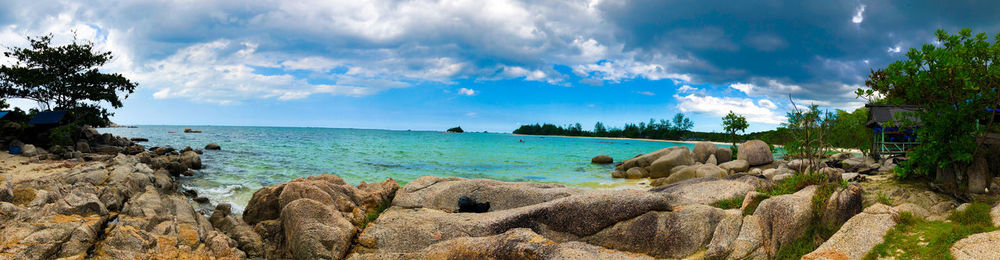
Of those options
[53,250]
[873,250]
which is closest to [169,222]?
[53,250]

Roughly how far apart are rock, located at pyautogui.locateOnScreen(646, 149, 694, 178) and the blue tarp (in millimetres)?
40931

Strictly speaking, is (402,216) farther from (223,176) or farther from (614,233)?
(223,176)

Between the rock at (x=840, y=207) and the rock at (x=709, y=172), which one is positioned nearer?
the rock at (x=840, y=207)

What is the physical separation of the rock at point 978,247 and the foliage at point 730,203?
4.59m

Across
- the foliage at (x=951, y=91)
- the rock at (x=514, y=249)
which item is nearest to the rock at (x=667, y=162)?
the foliage at (x=951, y=91)

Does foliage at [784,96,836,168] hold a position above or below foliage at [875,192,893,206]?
above

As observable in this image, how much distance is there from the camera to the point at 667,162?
29203mm

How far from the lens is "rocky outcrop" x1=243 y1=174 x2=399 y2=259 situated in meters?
9.80

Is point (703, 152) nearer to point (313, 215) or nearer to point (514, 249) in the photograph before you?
point (514, 249)

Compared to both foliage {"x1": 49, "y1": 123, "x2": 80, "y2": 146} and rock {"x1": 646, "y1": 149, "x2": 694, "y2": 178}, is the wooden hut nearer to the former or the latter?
rock {"x1": 646, "y1": 149, "x2": 694, "y2": 178}

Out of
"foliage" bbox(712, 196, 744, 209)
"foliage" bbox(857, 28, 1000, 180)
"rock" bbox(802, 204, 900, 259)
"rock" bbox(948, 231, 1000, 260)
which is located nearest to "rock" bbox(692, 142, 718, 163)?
"foliage" bbox(857, 28, 1000, 180)

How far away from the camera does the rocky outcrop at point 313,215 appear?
32.1ft

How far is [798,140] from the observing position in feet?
41.8

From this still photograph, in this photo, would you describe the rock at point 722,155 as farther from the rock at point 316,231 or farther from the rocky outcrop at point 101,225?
the rocky outcrop at point 101,225
